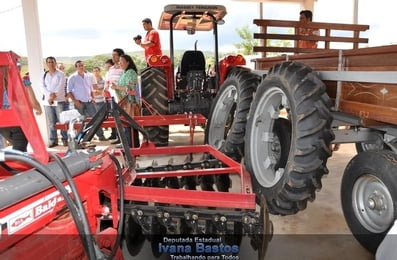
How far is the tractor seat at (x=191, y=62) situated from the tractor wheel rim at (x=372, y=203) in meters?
3.48

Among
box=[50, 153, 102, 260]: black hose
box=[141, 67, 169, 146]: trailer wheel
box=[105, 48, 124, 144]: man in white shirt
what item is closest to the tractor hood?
box=[141, 67, 169, 146]: trailer wheel

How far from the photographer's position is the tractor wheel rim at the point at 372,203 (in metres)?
1.95

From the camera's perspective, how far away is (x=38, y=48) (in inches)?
243

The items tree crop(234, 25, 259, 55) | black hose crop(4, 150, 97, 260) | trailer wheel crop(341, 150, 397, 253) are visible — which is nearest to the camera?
black hose crop(4, 150, 97, 260)

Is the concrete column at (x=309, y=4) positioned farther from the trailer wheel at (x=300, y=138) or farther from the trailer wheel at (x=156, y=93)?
the trailer wheel at (x=300, y=138)

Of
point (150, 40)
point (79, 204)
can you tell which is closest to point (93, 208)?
point (79, 204)

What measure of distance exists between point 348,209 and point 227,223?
1065mm

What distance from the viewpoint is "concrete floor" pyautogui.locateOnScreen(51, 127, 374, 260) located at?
6.81 feet

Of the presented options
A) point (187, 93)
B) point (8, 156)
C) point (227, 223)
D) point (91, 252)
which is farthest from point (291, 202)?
point (187, 93)

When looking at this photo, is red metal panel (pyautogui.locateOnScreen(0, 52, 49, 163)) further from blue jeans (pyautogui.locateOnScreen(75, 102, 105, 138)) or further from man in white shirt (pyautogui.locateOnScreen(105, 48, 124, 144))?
blue jeans (pyautogui.locateOnScreen(75, 102, 105, 138))

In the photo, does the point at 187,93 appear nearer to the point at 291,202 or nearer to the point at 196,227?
the point at 291,202

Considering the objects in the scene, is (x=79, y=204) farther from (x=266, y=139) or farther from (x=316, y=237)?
(x=266, y=139)

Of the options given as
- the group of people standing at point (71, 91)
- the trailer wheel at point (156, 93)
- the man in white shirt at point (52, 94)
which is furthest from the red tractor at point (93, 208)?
the man in white shirt at point (52, 94)

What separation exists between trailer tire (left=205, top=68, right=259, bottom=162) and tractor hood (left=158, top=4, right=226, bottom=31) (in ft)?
4.36
